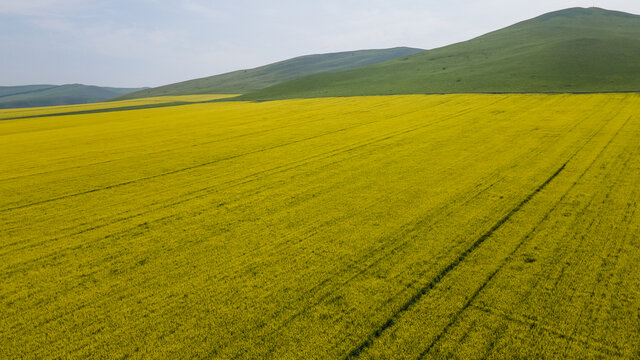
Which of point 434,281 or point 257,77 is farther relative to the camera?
point 257,77

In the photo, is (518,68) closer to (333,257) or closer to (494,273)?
(494,273)

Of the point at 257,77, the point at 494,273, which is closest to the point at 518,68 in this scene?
the point at 494,273

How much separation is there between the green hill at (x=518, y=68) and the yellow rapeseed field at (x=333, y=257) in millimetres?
33469

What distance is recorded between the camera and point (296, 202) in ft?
33.3

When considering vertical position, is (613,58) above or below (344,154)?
above

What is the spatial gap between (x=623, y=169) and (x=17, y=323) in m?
16.0

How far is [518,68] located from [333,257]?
57.4 metres

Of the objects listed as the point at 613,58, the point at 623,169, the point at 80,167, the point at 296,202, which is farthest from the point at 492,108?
the point at 613,58

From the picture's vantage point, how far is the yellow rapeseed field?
16.1ft

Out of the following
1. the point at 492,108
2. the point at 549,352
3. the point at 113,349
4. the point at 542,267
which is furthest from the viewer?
the point at 492,108

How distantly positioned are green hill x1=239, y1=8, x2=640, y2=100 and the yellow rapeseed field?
110 feet

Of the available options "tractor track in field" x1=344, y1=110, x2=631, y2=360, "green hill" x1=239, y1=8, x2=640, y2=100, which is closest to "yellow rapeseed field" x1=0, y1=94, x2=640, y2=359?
"tractor track in field" x1=344, y1=110, x2=631, y2=360

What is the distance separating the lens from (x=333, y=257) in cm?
700

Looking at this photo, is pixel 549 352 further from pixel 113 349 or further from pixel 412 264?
pixel 113 349
